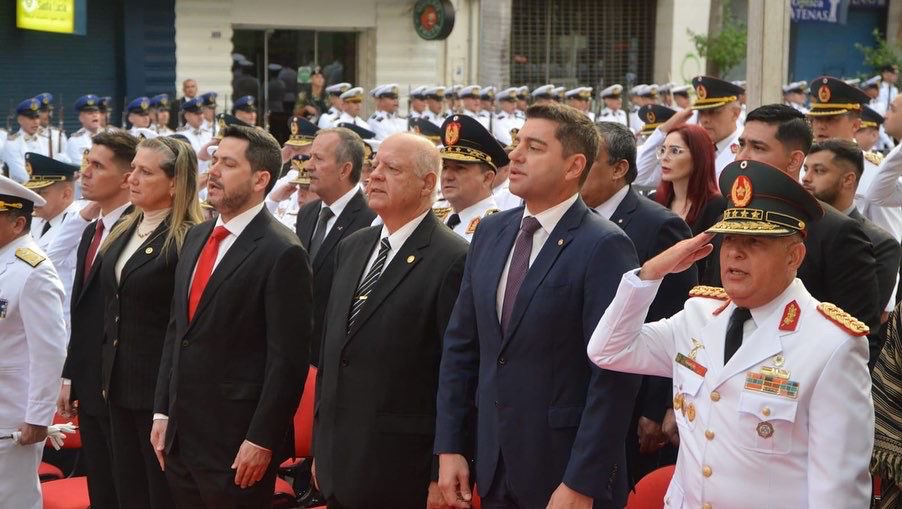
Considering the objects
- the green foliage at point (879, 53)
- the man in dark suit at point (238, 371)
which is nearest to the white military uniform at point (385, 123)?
the green foliage at point (879, 53)

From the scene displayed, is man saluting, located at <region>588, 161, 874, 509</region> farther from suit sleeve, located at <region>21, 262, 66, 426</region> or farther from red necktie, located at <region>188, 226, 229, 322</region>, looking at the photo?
suit sleeve, located at <region>21, 262, 66, 426</region>

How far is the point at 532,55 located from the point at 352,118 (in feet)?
26.6

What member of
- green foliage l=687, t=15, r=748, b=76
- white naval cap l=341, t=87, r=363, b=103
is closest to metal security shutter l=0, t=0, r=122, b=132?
white naval cap l=341, t=87, r=363, b=103

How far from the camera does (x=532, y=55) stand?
2598 cm

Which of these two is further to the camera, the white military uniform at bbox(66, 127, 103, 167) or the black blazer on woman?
the white military uniform at bbox(66, 127, 103, 167)

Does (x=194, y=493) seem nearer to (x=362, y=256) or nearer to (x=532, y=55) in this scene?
(x=362, y=256)

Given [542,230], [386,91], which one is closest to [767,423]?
[542,230]

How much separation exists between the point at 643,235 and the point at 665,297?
25 cm

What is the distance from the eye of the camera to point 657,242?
4637mm

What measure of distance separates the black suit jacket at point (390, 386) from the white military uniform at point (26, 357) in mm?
1388

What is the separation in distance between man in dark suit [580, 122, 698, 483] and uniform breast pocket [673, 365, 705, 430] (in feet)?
3.43

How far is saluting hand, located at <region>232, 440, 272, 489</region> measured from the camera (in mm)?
4445

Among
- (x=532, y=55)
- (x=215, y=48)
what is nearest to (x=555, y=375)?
(x=215, y=48)

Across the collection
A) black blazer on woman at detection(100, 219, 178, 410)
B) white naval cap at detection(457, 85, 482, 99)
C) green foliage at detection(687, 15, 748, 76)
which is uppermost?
A: green foliage at detection(687, 15, 748, 76)
